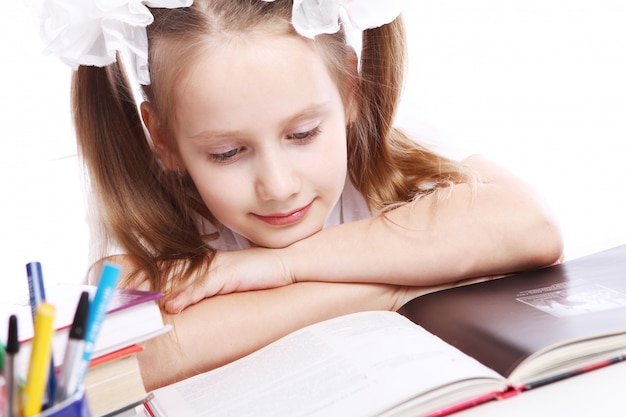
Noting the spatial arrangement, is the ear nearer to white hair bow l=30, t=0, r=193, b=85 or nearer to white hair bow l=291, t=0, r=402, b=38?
white hair bow l=30, t=0, r=193, b=85

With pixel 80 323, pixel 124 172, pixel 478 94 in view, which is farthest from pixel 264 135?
pixel 478 94

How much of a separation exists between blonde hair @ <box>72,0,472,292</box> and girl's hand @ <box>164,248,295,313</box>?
0.24 feet

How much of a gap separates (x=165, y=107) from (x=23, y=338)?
427 mm

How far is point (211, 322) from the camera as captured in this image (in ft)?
2.48

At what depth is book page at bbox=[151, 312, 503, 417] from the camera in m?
0.55

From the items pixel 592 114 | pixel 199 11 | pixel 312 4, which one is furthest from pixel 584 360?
pixel 592 114

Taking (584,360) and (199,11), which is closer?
(584,360)

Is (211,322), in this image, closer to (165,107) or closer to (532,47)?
(165,107)

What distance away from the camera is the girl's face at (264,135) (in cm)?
79

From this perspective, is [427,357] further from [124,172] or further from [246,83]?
[124,172]

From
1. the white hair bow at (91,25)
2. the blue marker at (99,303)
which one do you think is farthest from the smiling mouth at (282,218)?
the blue marker at (99,303)

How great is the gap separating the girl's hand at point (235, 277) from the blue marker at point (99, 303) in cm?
34

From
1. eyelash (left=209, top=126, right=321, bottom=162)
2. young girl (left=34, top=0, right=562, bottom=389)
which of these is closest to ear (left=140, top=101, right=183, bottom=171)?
young girl (left=34, top=0, right=562, bottom=389)

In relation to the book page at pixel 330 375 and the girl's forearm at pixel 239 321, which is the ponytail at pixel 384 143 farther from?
the book page at pixel 330 375
